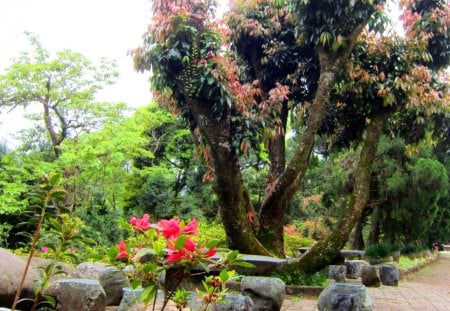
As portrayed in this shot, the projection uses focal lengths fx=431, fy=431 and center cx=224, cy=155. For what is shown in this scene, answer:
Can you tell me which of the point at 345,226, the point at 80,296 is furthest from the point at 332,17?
the point at 80,296

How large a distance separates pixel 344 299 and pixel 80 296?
8.79 ft

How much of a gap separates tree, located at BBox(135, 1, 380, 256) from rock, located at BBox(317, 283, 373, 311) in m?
2.02

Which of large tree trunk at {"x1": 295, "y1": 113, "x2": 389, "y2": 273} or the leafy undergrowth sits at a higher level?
large tree trunk at {"x1": 295, "y1": 113, "x2": 389, "y2": 273}

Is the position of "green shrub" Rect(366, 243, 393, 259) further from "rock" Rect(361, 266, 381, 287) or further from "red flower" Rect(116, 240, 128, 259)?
"red flower" Rect(116, 240, 128, 259)

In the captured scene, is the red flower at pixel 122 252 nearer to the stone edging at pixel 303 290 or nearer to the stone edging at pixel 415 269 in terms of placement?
the stone edging at pixel 303 290

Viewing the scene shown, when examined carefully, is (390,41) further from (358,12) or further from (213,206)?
(213,206)

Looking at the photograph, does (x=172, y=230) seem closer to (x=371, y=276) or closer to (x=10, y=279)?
(x=10, y=279)

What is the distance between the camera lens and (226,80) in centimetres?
639

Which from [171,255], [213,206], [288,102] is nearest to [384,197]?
[288,102]

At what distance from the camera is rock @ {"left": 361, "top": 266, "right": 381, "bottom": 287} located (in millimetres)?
8289

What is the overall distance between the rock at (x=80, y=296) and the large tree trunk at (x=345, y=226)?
11.0 feet

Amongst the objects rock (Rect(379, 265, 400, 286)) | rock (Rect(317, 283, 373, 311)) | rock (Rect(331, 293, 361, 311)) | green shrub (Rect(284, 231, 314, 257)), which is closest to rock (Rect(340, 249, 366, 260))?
green shrub (Rect(284, 231, 314, 257))

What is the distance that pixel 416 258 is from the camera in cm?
1399

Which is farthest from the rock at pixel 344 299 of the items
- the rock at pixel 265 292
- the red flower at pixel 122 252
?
the red flower at pixel 122 252
